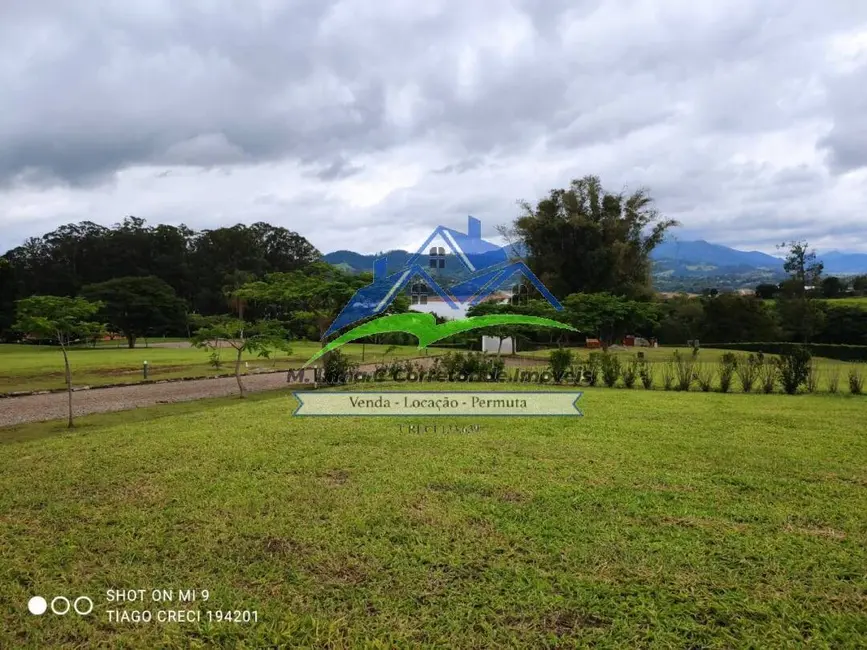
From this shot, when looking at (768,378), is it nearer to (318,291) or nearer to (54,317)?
(318,291)

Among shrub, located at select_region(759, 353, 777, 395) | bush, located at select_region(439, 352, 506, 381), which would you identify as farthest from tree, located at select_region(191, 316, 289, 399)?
shrub, located at select_region(759, 353, 777, 395)

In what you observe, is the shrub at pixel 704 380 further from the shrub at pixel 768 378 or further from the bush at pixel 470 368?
the bush at pixel 470 368

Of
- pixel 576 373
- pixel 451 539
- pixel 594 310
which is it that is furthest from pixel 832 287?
pixel 451 539

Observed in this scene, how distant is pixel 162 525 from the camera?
3420 millimetres

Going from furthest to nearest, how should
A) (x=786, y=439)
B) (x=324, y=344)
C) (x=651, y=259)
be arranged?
(x=651, y=259)
(x=324, y=344)
(x=786, y=439)

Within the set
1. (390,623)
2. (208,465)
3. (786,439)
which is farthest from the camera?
(786,439)

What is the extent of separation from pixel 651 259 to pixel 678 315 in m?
3.90

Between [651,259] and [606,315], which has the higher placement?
[651,259]

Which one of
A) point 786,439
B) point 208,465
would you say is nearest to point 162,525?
point 208,465

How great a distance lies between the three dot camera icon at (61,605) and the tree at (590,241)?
1036 inches

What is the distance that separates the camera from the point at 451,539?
3174 millimetres

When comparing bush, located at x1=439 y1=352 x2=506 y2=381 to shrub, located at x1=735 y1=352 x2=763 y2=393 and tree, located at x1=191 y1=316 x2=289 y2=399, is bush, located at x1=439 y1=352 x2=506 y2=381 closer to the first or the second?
tree, located at x1=191 y1=316 x2=289 y2=399

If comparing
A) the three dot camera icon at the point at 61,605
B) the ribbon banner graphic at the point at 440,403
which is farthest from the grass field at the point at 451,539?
the ribbon banner graphic at the point at 440,403

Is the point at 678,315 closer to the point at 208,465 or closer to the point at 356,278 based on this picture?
the point at 356,278
